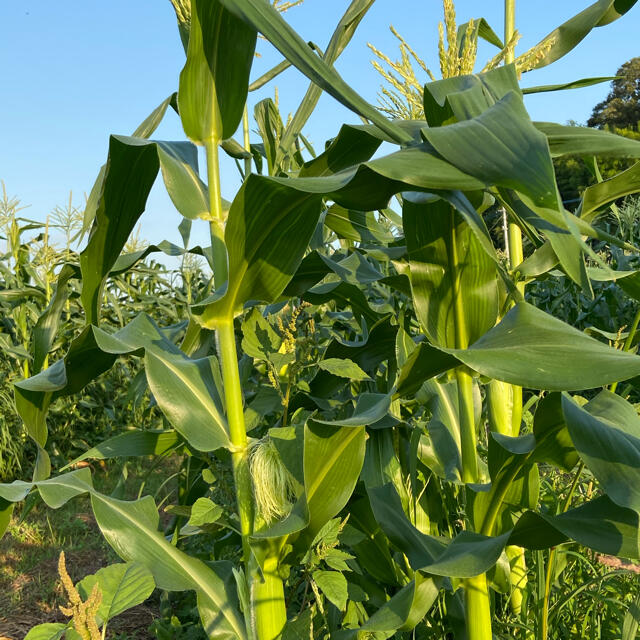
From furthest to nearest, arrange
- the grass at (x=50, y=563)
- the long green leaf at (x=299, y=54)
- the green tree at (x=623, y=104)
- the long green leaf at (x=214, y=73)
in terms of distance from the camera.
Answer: the green tree at (x=623, y=104) → the grass at (x=50, y=563) → the long green leaf at (x=214, y=73) → the long green leaf at (x=299, y=54)

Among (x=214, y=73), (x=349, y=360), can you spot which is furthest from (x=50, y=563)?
(x=214, y=73)

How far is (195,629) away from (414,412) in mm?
880

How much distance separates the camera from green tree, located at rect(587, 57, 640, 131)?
23.8 m

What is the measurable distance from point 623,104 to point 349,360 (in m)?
26.8

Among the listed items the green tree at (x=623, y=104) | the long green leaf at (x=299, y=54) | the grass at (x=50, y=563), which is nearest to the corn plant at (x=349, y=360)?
the long green leaf at (x=299, y=54)

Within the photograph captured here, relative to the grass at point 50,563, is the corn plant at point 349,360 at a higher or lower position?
higher

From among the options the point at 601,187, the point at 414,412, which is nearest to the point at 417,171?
the point at 601,187

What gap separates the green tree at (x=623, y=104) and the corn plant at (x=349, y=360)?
25226 mm

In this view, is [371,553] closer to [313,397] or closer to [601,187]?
[313,397]

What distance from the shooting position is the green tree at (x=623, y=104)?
23828mm

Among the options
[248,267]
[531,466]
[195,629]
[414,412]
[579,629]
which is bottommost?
[579,629]

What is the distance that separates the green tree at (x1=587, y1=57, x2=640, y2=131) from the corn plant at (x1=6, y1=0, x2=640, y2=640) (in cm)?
2523

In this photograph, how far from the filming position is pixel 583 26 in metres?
1.45

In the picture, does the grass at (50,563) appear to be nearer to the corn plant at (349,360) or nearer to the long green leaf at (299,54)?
the corn plant at (349,360)
